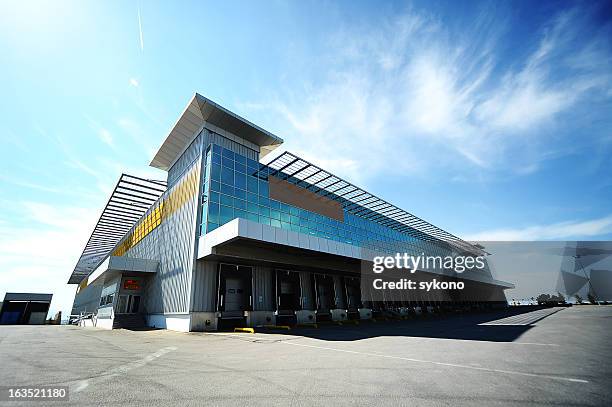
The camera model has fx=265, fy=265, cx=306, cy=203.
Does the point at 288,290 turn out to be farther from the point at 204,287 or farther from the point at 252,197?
the point at 252,197

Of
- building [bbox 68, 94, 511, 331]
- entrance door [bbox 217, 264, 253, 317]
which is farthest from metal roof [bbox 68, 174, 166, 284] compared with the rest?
entrance door [bbox 217, 264, 253, 317]

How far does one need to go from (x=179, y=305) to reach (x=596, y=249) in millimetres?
104274

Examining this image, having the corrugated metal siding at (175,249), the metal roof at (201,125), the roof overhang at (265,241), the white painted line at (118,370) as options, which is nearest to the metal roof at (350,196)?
the metal roof at (201,125)

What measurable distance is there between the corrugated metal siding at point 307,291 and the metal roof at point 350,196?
10170 millimetres

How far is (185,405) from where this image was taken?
4.33 m

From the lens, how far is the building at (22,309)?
169 feet

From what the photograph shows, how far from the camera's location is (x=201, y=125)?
2655 centimetres

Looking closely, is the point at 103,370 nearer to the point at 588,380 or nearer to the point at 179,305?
the point at 588,380

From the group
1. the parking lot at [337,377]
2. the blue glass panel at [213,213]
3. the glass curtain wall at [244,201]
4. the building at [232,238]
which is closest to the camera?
the parking lot at [337,377]

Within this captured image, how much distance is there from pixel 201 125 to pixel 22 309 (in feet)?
196

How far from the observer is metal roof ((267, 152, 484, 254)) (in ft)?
88.6

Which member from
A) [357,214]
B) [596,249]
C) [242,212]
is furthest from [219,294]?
[596,249]

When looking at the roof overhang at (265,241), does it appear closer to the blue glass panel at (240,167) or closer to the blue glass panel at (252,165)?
the blue glass panel at (240,167)

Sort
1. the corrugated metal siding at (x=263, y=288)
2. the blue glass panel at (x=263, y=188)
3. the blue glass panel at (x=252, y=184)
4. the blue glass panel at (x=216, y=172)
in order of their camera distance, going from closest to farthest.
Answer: the corrugated metal siding at (x=263, y=288), the blue glass panel at (x=216, y=172), the blue glass panel at (x=252, y=184), the blue glass panel at (x=263, y=188)
